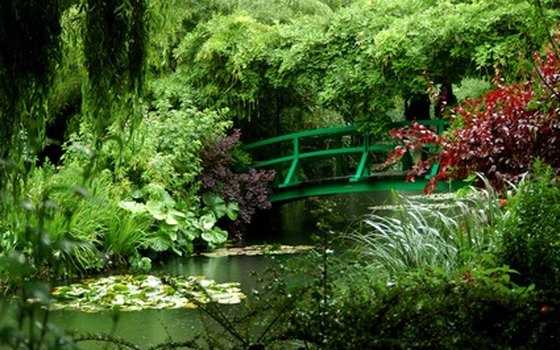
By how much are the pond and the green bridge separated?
25.4 inches

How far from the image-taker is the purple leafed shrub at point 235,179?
39.7 ft

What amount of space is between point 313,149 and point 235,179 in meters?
2.39

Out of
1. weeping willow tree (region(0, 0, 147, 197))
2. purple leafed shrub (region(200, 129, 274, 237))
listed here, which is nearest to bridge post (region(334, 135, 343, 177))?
purple leafed shrub (region(200, 129, 274, 237))

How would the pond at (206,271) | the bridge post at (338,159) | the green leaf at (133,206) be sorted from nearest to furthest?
the pond at (206,271)
the green leaf at (133,206)
the bridge post at (338,159)

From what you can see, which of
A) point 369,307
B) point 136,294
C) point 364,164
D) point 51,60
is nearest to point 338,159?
point 364,164

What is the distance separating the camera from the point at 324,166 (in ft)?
49.8

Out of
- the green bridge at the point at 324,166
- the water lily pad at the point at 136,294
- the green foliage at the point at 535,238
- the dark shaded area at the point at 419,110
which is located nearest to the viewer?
the green foliage at the point at 535,238

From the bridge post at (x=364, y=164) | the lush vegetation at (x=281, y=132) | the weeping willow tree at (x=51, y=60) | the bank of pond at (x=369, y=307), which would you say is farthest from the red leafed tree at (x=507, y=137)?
the bridge post at (x=364, y=164)

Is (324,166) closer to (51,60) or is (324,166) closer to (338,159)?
(338,159)

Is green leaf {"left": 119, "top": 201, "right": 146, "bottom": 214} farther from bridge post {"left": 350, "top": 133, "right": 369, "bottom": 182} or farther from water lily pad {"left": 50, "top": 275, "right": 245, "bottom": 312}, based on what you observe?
bridge post {"left": 350, "top": 133, "right": 369, "bottom": 182}

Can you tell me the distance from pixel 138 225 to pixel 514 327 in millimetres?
8089

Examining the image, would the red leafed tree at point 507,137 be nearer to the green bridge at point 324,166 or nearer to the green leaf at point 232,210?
the green bridge at point 324,166

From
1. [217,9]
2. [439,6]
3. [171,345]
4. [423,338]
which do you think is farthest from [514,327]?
[217,9]

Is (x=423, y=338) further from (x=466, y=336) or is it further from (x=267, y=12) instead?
(x=267, y=12)
